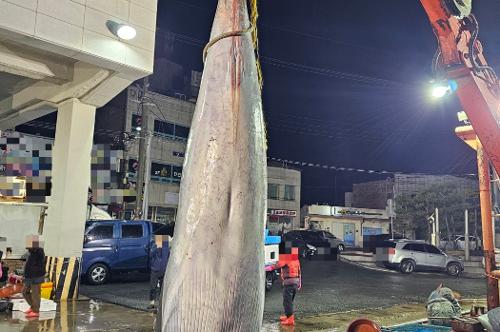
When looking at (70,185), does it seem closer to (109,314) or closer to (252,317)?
(109,314)

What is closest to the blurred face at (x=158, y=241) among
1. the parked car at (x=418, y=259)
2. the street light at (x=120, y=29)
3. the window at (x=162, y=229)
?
the window at (x=162, y=229)

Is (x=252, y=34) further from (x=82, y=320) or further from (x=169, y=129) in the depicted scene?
(x=169, y=129)

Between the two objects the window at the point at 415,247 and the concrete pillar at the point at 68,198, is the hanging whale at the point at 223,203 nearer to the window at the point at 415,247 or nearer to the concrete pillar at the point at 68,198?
the concrete pillar at the point at 68,198

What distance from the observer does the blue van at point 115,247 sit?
1340 centimetres

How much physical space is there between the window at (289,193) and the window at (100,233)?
29112 millimetres

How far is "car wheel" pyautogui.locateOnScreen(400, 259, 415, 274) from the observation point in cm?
2194

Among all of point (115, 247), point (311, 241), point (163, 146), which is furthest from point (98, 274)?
point (163, 146)

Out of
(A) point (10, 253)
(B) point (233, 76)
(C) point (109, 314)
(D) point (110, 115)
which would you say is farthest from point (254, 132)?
(D) point (110, 115)

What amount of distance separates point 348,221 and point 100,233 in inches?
1405

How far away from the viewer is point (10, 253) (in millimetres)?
12250

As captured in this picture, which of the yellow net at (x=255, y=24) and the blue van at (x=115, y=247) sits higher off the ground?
the yellow net at (x=255, y=24)

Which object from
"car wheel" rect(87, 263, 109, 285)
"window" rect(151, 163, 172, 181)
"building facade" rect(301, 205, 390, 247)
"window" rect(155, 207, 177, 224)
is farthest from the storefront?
"car wheel" rect(87, 263, 109, 285)

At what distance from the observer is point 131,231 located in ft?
47.4

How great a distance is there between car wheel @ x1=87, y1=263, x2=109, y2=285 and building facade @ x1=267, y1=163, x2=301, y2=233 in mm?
27025
